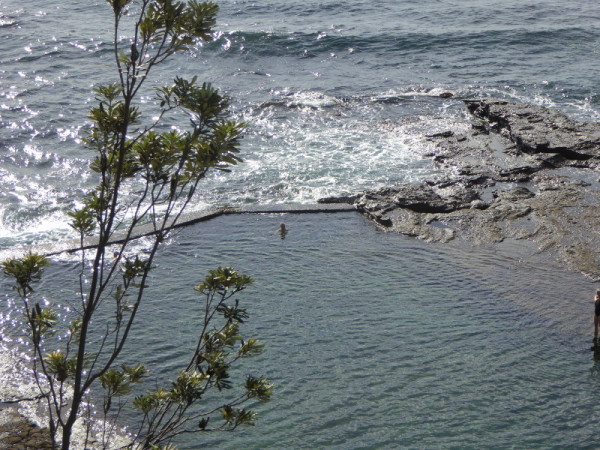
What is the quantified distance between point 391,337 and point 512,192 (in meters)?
7.84

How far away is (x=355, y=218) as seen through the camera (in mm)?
18328

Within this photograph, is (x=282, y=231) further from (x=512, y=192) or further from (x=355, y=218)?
(x=512, y=192)

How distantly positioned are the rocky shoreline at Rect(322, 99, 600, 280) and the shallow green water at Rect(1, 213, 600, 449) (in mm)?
936

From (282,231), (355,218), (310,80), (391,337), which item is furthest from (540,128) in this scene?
(391,337)

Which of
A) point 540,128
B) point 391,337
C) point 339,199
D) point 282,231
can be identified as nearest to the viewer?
point 391,337

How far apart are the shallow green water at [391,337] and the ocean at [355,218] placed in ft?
0.12

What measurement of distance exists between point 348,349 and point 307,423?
2202 millimetres

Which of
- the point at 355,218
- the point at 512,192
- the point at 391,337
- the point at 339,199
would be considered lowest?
the point at 391,337

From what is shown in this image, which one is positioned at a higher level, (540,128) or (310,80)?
(310,80)

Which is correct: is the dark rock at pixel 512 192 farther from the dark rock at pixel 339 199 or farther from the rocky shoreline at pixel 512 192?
the dark rock at pixel 339 199

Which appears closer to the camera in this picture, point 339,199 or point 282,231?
point 282,231

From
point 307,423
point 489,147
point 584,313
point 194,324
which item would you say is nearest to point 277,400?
point 307,423

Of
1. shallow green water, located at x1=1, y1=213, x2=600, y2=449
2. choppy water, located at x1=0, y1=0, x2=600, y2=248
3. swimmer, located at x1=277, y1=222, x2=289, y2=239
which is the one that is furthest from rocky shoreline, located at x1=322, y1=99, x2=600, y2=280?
swimmer, located at x1=277, y1=222, x2=289, y2=239

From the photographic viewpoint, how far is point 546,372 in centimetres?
1212
